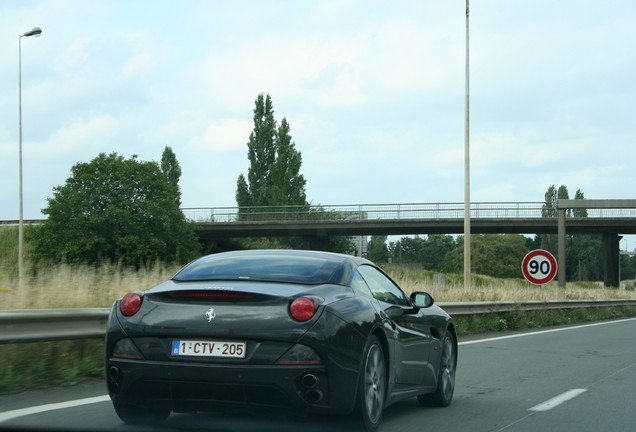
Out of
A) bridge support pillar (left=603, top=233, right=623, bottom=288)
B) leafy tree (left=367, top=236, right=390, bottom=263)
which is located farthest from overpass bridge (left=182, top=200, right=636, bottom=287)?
leafy tree (left=367, top=236, right=390, bottom=263)

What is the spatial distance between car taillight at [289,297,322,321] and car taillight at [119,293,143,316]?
3.47 ft

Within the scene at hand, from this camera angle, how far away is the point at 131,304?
584 cm

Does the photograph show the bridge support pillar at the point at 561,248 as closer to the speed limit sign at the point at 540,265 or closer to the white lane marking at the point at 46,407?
the speed limit sign at the point at 540,265

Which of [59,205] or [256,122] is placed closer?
[59,205]

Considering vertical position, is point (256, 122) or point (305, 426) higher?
point (256, 122)

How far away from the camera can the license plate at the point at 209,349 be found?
17.9 ft

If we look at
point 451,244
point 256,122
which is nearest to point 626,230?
point 256,122

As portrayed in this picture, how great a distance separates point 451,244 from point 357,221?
132 m

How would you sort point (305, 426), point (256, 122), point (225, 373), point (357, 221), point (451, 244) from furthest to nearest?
point (451, 244)
point (256, 122)
point (357, 221)
point (305, 426)
point (225, 373)

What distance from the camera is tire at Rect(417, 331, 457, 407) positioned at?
7.88 meters

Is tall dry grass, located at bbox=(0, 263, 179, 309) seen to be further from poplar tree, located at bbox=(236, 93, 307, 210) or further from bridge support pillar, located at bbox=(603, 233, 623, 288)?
poplar tree, located at bbox=(236, 93, 307, 210)

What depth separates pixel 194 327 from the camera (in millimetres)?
5531

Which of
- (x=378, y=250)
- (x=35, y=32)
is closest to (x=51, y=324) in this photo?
(x=35, y=32)

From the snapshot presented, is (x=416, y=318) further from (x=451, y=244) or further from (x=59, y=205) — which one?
(x=451, y=244)
